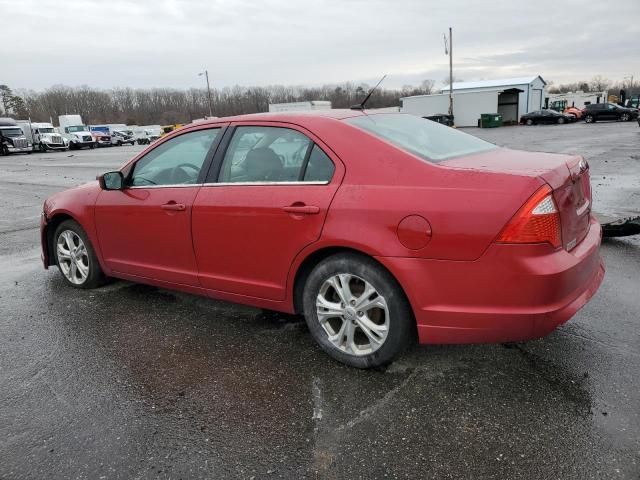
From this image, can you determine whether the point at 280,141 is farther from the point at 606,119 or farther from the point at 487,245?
the point at 606,119

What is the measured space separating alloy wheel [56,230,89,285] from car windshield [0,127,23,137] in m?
39.0

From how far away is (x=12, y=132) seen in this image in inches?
1497

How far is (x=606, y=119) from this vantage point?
40.3 m

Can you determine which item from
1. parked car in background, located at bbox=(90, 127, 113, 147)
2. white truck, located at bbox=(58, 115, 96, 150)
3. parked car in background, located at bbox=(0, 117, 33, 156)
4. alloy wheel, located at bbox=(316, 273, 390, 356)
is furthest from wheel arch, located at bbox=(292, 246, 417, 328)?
parked car in background, located at bbox=(90, 127, 113, 147)

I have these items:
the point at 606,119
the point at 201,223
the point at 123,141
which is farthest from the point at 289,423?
the point at 123,141

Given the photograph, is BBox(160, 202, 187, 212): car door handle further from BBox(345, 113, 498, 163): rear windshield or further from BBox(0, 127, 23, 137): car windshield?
BBox(0, 127, 23, 137): car windshield

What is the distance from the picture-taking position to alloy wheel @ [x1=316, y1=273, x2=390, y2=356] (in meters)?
3.03

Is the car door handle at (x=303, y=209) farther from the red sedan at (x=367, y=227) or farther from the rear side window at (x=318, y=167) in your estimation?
the rear side window at (x=318, y=167)

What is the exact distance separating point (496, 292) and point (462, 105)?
5282cm

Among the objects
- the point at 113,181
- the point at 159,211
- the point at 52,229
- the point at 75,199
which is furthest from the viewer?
the point at 52,229

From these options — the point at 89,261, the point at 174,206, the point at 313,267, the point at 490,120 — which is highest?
the point at 174,206

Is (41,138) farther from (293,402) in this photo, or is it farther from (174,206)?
(293,402)

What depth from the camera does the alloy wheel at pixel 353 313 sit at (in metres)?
3.03

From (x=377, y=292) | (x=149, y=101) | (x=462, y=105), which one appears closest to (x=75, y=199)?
A: (x=377, y=292)
